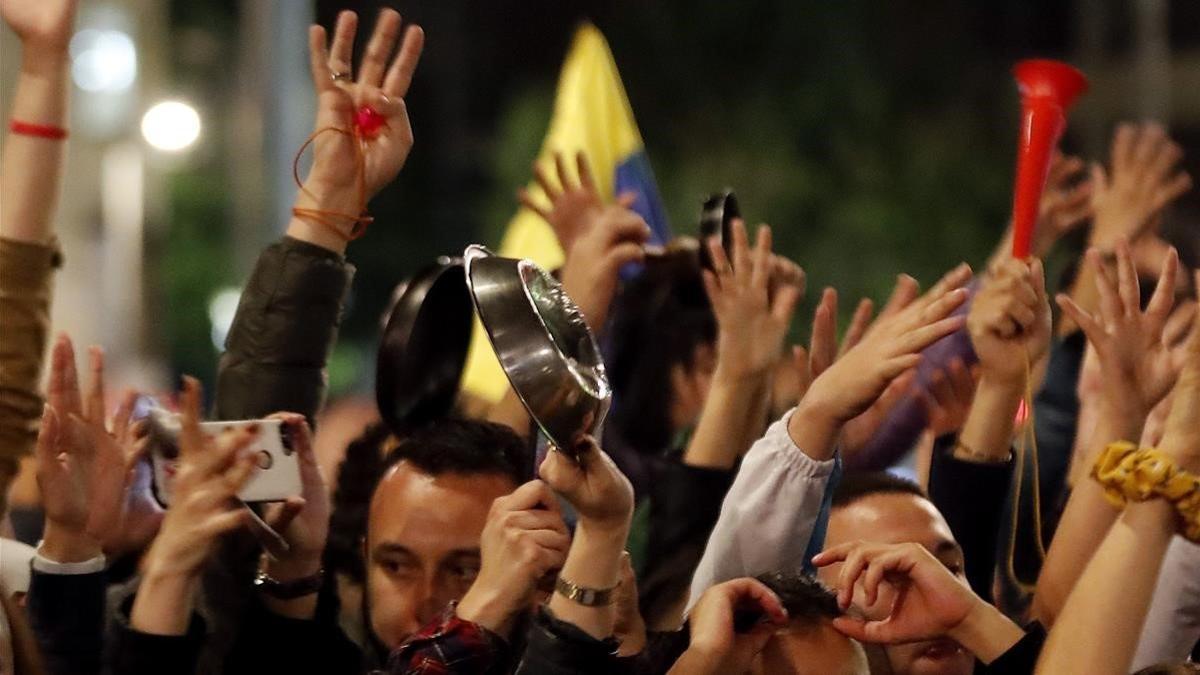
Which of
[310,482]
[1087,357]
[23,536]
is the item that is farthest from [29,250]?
[1087,357]

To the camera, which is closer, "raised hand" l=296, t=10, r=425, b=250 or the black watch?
the black watch

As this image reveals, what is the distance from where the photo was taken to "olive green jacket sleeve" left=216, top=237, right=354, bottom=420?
332 cm

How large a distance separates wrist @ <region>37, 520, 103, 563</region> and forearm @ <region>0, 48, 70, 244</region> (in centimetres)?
55

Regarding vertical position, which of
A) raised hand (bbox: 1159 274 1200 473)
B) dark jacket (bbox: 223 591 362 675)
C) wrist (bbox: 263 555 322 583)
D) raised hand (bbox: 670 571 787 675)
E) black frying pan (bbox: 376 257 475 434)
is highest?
raised hand (bbox: 1159 274 1200 473)

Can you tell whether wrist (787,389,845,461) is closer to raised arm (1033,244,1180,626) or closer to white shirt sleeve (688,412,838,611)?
white shirt sleeve (688,412,838,611)

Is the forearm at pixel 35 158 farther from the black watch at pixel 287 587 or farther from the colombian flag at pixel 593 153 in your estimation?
the colombian flag at pixel 593 153

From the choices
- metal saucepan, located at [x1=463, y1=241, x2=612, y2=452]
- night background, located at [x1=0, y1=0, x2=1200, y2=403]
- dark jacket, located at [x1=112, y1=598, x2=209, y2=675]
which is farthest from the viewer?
night background, located at [x1=0, y1=0, x2=1200, y2=403]

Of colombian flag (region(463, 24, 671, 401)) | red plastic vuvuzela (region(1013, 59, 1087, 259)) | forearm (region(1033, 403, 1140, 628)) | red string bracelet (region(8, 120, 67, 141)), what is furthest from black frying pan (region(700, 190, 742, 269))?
colombian flag (region(463, 24, 671, 401))

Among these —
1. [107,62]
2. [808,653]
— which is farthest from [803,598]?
[107,62]

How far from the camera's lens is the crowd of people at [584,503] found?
2.64 meters

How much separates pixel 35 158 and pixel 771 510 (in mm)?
1357

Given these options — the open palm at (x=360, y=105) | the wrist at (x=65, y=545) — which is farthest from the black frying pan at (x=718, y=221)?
the wrist at (x=65, y=545)

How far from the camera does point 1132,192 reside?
4914 millimetres

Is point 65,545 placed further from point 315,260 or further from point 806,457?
point 806,457
